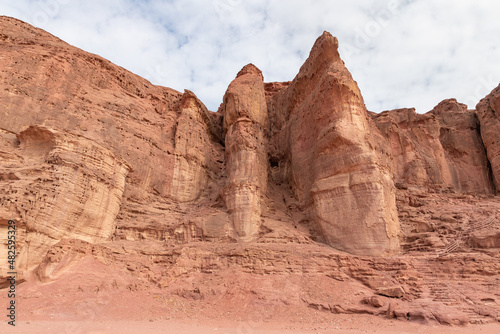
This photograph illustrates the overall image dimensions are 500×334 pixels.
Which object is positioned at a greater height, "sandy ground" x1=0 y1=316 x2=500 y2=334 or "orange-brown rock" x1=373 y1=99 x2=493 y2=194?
"orange-brown rock" x1=373 y1=99 x2=493 y2=194

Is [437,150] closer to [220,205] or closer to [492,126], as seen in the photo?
[492,126]

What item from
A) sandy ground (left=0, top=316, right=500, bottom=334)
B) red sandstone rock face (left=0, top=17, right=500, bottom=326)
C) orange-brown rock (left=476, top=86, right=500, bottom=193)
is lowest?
sandy ground (left=0, top=316, right=500, bottom=334)

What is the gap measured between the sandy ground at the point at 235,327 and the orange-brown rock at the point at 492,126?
76.8ft

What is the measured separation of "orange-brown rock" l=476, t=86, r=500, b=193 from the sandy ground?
922 inches

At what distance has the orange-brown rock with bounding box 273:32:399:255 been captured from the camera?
648 inches

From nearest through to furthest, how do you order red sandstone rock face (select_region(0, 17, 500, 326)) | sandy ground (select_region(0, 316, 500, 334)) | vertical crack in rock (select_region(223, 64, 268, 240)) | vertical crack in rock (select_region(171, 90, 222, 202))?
sandy ground (select_region(0, 316, 500, 334)) → red sandstone rock face (select_region(0, 17, 500, 326)) → vertical crack in rock (select_region(223, 64, 268, 240)) → vertical crack in rock (select_region(171, 90, 222, 202))

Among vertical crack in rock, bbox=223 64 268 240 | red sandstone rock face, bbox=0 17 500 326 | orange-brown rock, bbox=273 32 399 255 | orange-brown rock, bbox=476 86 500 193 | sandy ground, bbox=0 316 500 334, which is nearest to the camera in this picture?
sandy ground, bbox=0 316 500 334

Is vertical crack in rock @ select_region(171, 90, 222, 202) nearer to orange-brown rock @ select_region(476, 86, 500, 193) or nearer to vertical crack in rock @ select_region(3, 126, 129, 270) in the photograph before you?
vertical crack in rock @ select_region(3, 126, 129, 270)

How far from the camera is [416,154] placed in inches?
1083

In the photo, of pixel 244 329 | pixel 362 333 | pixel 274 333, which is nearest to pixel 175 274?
pixel 244 329

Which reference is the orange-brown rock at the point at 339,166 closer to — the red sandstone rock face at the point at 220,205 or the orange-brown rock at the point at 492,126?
the red sandstone rock face at the point at 220,205

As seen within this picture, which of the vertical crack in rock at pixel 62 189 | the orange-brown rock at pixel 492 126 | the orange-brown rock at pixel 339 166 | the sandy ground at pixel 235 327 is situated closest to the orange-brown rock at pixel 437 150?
the orange-brown rock at pixel 492 126

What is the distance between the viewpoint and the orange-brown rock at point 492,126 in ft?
91.5

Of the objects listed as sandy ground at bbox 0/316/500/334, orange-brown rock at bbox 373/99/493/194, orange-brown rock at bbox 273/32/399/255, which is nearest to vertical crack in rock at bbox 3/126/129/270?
sandy ground at bbox 0/316/500/334
